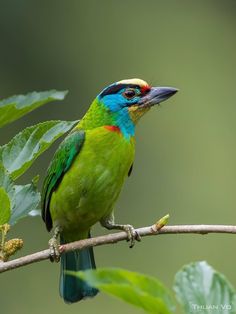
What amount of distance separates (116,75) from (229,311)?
6735 mm

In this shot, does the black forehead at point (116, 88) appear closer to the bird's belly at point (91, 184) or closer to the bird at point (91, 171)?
the bird at point (91, 171)

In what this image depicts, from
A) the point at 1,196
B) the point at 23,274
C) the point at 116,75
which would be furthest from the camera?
the point at 116,75

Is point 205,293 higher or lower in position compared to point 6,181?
lower

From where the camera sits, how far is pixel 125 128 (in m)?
3.62

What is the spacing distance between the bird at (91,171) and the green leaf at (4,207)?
0.89 metres

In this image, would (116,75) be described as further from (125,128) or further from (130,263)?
(125,128)

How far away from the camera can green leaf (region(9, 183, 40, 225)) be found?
2.50 metres

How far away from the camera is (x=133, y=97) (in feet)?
12.1

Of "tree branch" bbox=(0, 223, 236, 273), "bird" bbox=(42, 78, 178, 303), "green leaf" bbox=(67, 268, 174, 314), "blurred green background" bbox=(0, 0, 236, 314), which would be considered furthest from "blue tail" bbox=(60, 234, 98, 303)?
"blurred green background" bbox=(0, 0, 236, 314)

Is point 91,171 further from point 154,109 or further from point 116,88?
point 154,109

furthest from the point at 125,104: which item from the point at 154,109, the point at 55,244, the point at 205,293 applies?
the point at 154,109

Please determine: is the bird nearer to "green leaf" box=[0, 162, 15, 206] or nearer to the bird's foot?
the bird's foot

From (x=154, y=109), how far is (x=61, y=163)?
4.61 metres

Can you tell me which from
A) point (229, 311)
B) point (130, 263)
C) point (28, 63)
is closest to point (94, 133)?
point (229, 311)
